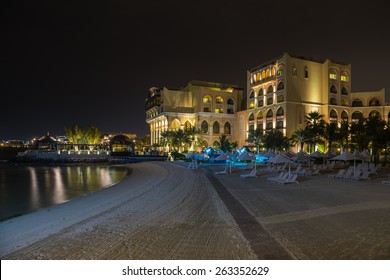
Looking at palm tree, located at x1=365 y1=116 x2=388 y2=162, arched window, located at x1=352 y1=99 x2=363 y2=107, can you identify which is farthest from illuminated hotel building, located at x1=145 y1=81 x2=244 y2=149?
palm tree, located at x1=365 y1=116 x2=388 y2=162

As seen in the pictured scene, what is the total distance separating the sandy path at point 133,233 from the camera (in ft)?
20.5

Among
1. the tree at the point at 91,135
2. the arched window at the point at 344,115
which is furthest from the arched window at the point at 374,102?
the tree at the point at 91,135

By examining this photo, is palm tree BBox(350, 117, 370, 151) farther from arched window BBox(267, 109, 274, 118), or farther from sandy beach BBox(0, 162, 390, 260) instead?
arched window BBox(267, 109, 274, 118)

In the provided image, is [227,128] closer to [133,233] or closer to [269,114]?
[269,114]

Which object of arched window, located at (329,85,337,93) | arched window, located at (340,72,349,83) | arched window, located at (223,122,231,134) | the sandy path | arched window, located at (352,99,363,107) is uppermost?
arched window, located at (340,72,349,83)

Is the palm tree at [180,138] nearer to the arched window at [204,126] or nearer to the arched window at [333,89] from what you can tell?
the arched window at [204,126]

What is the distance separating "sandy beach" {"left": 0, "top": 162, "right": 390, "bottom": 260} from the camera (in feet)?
20.2

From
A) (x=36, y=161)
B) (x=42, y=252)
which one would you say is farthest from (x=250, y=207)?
(x=36, y=161)

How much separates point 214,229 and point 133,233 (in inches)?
91.7

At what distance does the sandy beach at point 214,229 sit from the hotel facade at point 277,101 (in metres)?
44.6

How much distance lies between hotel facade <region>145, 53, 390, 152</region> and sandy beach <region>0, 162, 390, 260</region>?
44.6 meters

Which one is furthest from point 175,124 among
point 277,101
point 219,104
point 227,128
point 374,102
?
point 374,102

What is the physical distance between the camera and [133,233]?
7.64m
